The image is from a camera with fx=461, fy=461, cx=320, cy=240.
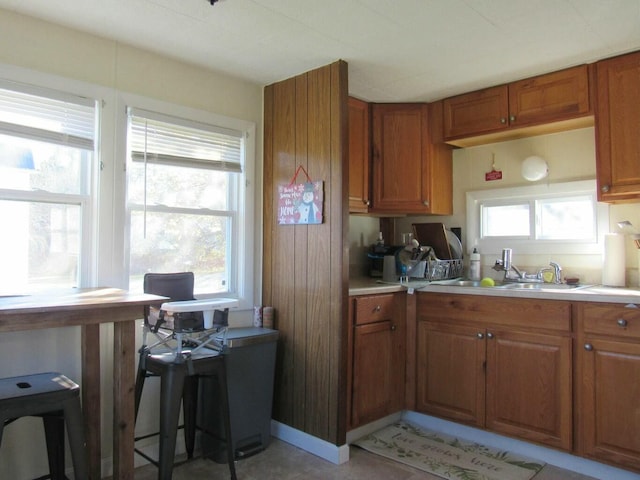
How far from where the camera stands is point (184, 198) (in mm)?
2656

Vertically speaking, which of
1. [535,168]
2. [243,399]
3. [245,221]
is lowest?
[243,399]

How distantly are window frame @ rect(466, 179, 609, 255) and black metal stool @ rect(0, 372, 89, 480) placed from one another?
105 inches

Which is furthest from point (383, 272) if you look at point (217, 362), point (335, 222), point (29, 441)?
point (29, 441)

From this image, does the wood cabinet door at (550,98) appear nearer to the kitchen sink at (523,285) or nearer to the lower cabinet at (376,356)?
the kitchen sink at (523,285)

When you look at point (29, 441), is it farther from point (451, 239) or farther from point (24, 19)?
point (451, 239)

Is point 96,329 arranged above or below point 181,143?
below

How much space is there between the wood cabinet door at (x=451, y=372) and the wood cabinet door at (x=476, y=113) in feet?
4.15

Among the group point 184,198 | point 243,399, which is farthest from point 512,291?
point 184,198

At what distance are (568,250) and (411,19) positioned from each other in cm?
177

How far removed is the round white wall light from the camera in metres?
2.96

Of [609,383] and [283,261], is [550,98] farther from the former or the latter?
[283,261]

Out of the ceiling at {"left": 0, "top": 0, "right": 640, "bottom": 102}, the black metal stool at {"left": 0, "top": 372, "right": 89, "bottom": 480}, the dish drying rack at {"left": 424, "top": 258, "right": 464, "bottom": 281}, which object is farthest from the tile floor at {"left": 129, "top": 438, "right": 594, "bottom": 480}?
the ceiling at {"left": 0, "top": 0, "right": 640, "bottom": 102}

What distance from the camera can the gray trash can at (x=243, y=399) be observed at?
242 centimetres

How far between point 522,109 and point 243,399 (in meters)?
2.34
